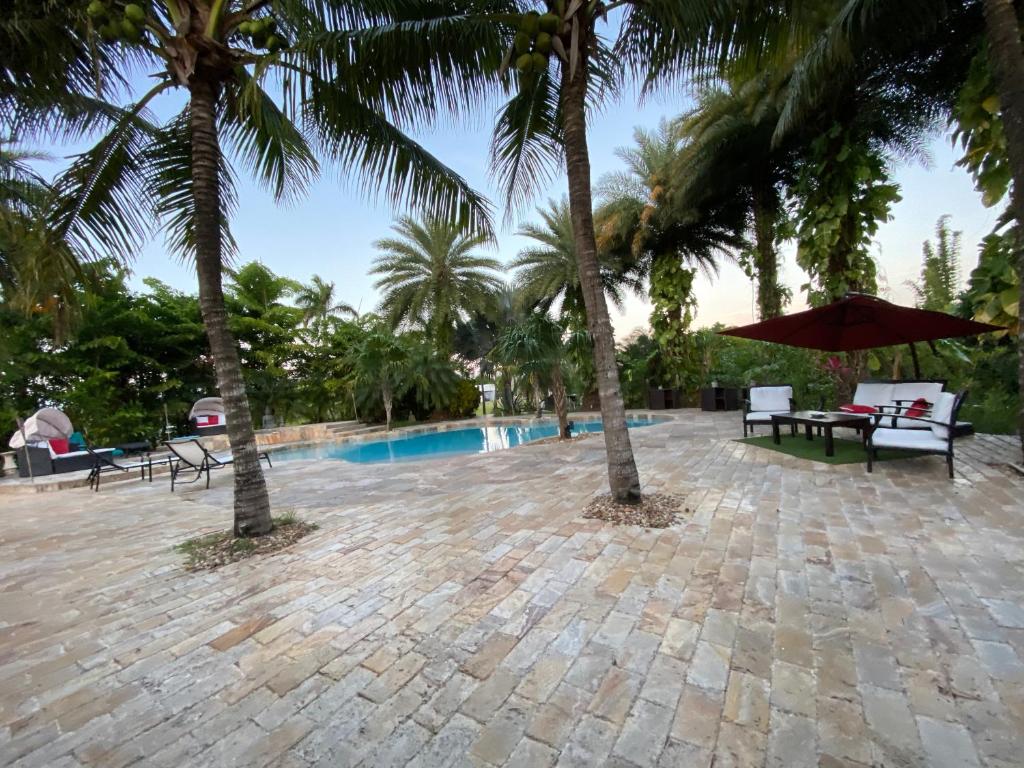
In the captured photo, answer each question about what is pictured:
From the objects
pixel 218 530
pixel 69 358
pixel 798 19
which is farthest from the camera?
pixel 69 358

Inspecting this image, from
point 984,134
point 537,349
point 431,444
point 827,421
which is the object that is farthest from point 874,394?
point 431,444

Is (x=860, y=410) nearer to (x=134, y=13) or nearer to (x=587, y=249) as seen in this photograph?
(x=587, y=249)

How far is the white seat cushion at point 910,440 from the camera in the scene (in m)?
4.34

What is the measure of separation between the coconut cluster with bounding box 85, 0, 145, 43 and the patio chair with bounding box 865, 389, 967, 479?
7480 mm

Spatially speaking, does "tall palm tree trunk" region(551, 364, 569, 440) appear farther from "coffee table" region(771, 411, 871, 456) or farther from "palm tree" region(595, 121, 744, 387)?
"palm tree" region(595, 121, 744, 387)

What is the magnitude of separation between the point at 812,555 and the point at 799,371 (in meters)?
9.85

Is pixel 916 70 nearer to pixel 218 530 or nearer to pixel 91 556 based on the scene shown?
pixel 218 530

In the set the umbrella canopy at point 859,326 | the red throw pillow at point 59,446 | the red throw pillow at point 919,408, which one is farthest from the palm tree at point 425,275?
the red throw pillow at point 919,408

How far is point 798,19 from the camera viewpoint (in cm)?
344

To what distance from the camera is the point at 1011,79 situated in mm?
3834

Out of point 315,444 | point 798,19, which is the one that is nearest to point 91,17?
point 798,19

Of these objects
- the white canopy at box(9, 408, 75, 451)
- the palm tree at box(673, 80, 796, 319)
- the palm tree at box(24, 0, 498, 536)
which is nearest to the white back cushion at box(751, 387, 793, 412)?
the palm tree at box(673, 80, 796, 319)

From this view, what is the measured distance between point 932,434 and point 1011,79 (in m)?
3.47

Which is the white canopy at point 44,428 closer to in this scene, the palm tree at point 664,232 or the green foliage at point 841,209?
the palm tree at point 664,232
